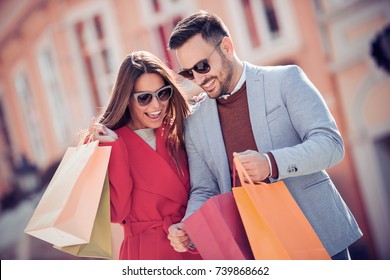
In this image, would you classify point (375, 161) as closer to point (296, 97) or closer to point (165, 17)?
point (165, 17)

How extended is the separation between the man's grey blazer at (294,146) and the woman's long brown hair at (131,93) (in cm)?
14

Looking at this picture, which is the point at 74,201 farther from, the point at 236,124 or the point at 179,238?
the point at 236,124

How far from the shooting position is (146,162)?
2.57 m

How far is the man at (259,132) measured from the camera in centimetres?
213

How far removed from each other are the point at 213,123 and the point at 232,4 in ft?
15.2

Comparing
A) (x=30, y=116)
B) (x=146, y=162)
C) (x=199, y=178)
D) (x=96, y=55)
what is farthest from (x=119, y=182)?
(x=30, y=116)

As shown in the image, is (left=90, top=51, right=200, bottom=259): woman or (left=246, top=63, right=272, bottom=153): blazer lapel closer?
(left=246, top=63, right=272, bottom=153): blazer lapel

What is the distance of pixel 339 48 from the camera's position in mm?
6355

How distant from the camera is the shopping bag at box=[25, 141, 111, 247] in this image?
7.43 ft

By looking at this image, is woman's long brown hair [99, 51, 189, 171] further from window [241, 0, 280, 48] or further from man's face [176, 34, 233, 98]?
window [241, 0, 280, 48]

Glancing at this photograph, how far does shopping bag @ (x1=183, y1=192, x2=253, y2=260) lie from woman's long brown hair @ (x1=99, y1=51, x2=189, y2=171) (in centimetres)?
42

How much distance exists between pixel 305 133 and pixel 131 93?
2.64 ft

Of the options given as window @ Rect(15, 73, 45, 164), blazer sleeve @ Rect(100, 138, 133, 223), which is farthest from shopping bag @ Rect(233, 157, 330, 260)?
window @ Rect(15, 73, 45, 164)

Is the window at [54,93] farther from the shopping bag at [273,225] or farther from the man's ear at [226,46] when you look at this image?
the shopping bag at [273,225]
